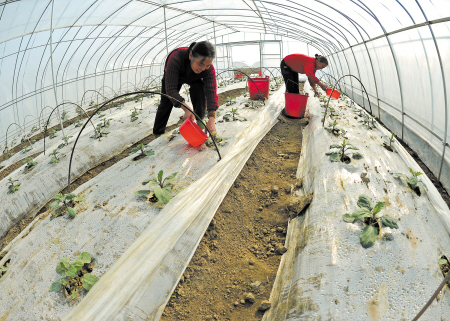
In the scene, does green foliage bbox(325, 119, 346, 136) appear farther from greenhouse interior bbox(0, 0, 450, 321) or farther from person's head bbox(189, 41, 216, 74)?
person's head bbox(189, 41, 216, 74)

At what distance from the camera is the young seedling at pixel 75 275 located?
6.58 ft

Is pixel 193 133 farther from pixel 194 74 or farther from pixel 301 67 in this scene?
pixel 301 67

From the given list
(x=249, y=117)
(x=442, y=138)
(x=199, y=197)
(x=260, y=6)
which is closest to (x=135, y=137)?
(x=249, y=117)

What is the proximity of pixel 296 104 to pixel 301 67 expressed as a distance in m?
1.04

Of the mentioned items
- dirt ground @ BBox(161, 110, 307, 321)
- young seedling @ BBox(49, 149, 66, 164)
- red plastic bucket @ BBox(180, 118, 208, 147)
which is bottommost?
dirt ground @ BBox(161, 110, 307, 321)

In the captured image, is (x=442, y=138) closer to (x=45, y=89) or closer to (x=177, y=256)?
(x=177, y=256)

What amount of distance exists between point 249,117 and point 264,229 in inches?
141

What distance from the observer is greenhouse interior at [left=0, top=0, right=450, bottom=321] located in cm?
193

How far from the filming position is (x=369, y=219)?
7.83ft

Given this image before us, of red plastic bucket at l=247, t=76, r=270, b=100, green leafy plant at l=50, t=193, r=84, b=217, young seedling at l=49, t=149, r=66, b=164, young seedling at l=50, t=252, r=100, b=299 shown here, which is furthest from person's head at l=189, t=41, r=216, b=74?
red plastic bucket at l=247, t=76, r=270, b=100

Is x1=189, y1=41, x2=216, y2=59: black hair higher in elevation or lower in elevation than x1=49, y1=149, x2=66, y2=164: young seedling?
higher

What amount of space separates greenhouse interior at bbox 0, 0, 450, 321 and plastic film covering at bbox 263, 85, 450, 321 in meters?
0.01

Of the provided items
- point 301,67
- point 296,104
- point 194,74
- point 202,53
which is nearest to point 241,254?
point 202,53

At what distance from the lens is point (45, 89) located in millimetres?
10320
